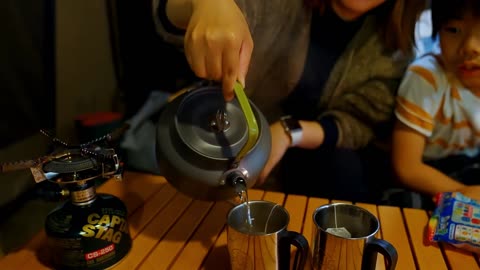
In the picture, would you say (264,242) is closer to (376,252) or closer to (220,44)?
(376,252)

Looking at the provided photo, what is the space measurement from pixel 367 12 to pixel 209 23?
0.49 m

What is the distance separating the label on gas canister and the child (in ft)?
1.92

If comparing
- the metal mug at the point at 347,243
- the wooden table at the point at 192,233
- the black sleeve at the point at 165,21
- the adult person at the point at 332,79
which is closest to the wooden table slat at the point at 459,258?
the wooden table at the point at 192,233

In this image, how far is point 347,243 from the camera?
1.67 ft

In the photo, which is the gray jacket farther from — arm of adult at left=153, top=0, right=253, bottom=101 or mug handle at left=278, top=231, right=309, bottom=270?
mug handle at left=278, top=231, right=309, bottom=270

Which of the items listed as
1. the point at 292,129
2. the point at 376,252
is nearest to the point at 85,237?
the point at 376,252

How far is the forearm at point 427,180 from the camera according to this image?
0.86 metres

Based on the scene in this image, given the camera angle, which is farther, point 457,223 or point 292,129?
point 292,129

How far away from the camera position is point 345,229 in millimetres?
583

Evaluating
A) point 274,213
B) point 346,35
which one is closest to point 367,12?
point 346,35

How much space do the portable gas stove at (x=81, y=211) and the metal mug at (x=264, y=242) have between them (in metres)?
0.18

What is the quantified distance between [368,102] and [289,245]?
0.52m

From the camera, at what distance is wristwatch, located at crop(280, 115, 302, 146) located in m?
0.91

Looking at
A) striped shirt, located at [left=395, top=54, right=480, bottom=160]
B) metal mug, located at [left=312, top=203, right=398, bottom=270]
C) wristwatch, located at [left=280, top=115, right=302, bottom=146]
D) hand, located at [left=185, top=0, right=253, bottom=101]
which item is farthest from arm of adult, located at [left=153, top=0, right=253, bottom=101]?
striped shirt, located at [left=395, top=54, right=480, bottom=160]
